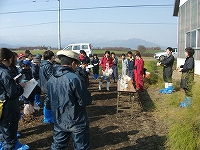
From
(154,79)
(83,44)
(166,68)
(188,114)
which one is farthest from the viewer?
(83,44)

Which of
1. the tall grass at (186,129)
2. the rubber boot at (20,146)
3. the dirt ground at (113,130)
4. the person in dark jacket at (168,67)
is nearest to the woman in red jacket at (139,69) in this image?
the person in dark jacket at (168,67)

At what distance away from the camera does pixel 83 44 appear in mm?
20938

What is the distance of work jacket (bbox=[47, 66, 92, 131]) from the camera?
2.71 metres

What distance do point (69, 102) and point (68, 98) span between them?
0.19 ft

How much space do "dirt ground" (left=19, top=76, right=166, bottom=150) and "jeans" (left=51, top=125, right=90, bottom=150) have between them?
1.29 metres

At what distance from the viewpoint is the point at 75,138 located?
2.84m

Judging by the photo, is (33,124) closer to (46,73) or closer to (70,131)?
(46,73)

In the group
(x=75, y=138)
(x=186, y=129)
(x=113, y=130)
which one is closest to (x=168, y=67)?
(x=113, y=130)

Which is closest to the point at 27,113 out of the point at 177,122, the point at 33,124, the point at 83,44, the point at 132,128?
the point at 33,124

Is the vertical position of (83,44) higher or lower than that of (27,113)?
higher

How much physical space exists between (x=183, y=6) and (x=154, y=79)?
7946 mm

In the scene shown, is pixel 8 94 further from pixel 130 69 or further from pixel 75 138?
pixel 130 69

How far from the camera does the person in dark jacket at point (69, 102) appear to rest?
2.72 m

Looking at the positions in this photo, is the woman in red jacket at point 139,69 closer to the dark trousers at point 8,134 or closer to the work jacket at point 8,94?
the work jacket at point 8,94
